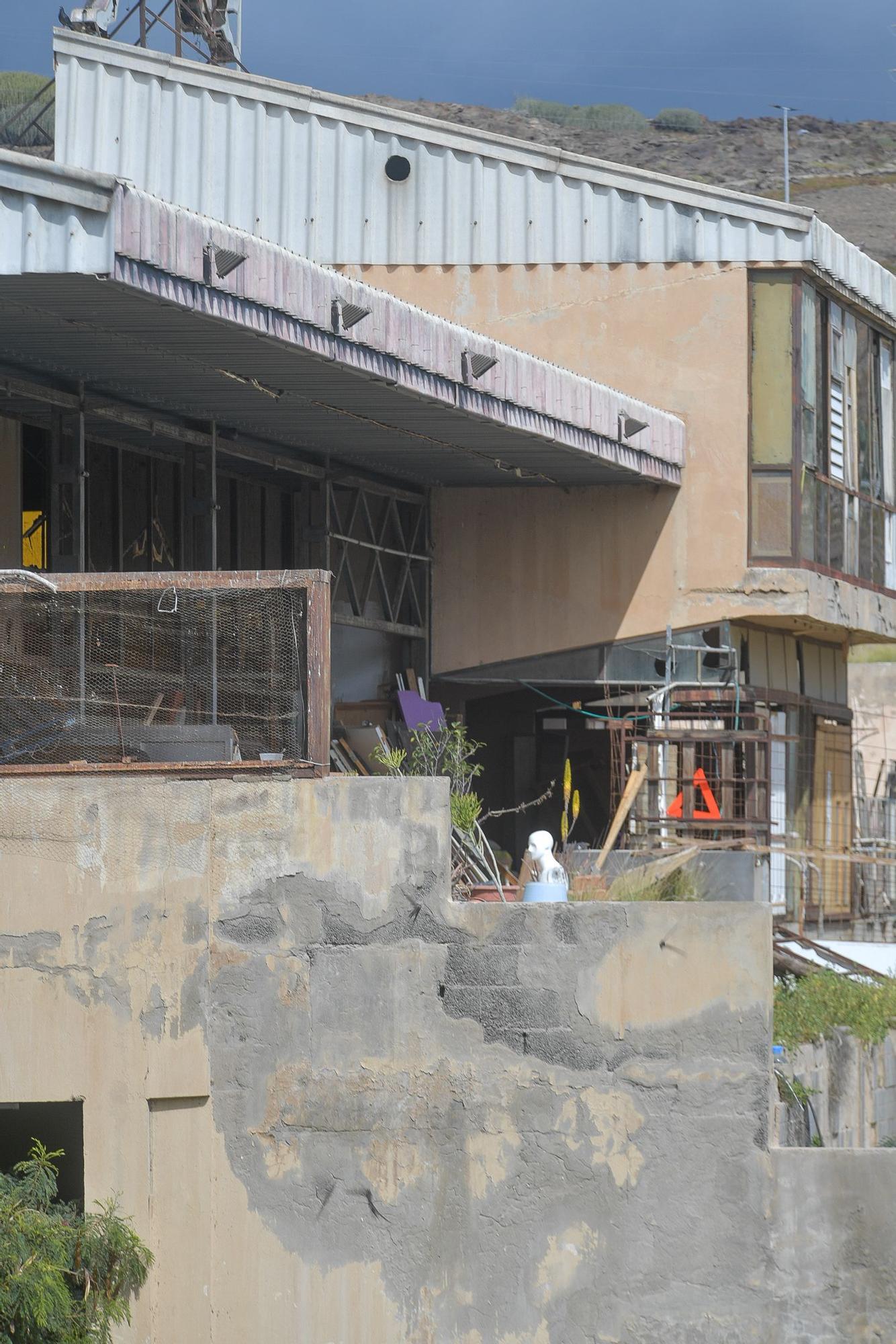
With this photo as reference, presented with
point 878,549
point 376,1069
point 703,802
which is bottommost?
point 376,1069

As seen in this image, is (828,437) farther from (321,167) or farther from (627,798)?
(321,167)

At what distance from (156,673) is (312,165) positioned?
10.3m

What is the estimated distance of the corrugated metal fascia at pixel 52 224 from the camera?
32.4 feet

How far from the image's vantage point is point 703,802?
1634 cm

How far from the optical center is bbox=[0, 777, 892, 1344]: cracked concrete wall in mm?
8867

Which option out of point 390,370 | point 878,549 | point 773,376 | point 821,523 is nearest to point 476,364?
point 390,370

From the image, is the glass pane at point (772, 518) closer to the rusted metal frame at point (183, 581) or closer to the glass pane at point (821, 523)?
the glass pane at point (821, 523)

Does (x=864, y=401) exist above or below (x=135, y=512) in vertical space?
above

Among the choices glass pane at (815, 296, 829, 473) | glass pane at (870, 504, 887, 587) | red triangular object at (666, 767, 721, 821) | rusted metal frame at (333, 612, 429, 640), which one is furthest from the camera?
glass pane at (870, 504, 887, 587)

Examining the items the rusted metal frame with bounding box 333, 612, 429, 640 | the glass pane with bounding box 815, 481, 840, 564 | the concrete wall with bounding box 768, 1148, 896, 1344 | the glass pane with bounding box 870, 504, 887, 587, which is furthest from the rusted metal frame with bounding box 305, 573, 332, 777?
the glass pane with bounding box 870, 504, 887, 587

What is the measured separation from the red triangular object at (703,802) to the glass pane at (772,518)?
7.77 ft

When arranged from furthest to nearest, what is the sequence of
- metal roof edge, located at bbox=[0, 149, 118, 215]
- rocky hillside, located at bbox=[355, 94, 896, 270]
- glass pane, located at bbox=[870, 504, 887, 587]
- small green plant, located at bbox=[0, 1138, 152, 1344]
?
rocky hillside, located at bbox=[355, 94, 896, 270] < glass pane, located at bbox=[870, 504, 887, 587] < metal roof edge, located at bbox=[0, 149, 118, 215] < small green plant, located at bbox=[0, 1138, 152, 1344]

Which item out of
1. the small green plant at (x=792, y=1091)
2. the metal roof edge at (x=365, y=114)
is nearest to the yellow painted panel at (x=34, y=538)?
the metal roof edge at (x=365, y=114)

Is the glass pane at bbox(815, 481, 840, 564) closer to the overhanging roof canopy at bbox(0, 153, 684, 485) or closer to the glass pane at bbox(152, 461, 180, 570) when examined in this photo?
the overhanging roof canopy at bbox(0, 153, 684, 485)
